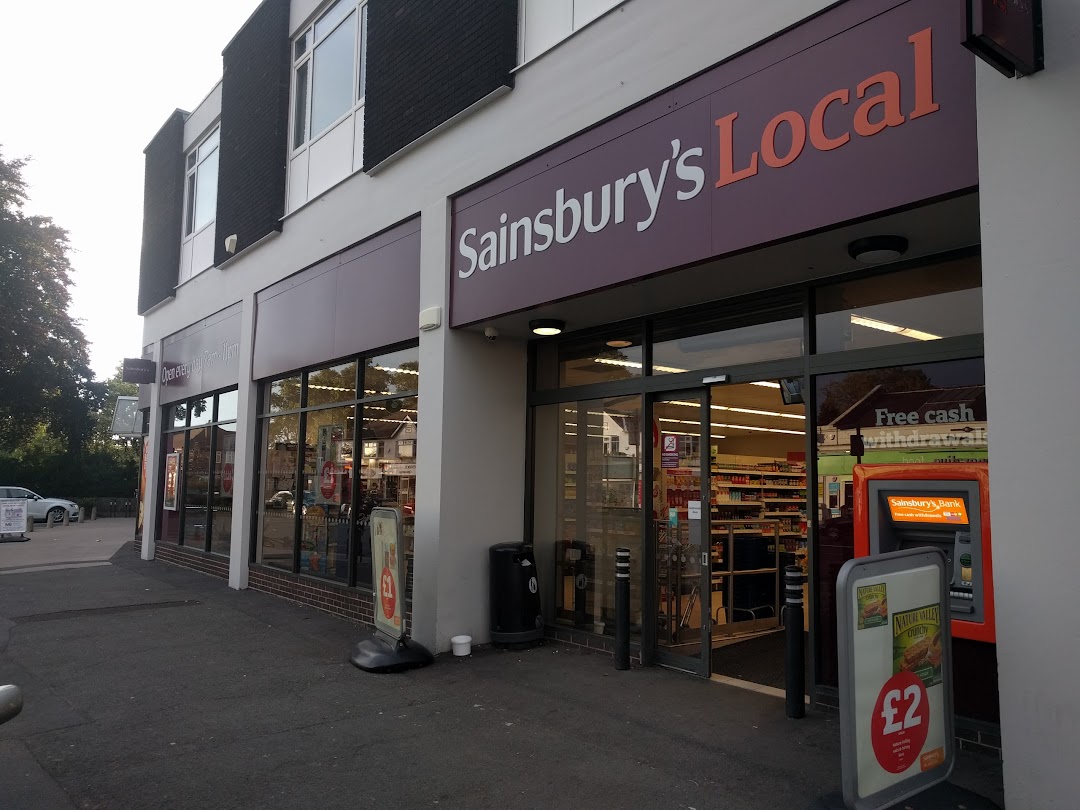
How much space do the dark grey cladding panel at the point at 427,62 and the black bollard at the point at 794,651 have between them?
15.4 ft

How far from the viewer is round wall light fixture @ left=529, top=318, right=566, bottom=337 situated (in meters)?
6.97

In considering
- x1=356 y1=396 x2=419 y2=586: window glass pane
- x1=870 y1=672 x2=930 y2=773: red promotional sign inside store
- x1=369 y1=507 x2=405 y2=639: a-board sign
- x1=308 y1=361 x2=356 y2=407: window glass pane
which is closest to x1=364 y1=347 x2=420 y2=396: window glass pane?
x1=356 y1=396 x2=419 y2=586: window glass pane

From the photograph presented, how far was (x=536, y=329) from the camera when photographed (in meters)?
7.12

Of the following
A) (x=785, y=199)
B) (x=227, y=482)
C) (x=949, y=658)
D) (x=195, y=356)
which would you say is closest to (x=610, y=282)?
(x=785, y=199)

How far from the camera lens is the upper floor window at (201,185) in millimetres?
13703

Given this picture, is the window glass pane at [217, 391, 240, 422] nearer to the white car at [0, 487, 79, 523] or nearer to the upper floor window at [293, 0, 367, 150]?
the upper floor window at [293, 0, 367, 150]

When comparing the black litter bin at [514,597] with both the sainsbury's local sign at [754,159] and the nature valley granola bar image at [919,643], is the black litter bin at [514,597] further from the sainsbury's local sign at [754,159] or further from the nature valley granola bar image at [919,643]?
the nature valley granola bar image at [919,643]

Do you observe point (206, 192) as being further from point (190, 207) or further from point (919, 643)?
point (919, 643)

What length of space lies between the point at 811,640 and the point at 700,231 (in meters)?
2.81

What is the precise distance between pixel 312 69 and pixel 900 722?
33.6ft

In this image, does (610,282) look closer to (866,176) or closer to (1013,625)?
(866,176)


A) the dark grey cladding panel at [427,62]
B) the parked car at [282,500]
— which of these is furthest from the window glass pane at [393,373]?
the parked car at [282,500]

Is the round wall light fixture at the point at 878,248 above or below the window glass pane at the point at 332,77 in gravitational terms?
below

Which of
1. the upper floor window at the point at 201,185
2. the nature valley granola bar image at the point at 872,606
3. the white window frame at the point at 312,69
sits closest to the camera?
the nature valley granola bar image at the point at 872,606
